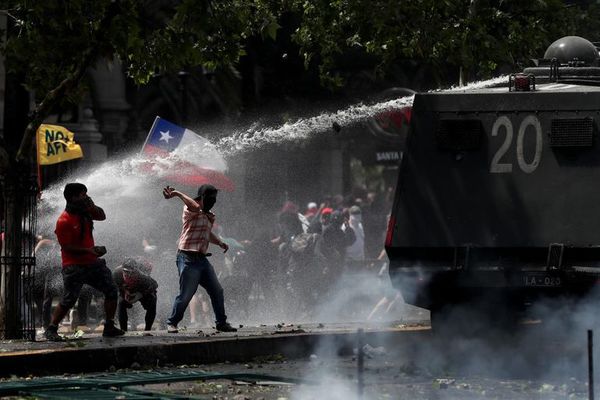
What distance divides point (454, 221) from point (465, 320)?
107 centimetres

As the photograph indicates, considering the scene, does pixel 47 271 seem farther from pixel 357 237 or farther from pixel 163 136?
pixel 357 237

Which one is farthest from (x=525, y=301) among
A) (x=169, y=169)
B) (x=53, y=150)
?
(x=53, y=150)

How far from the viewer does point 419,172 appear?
47.4 ft

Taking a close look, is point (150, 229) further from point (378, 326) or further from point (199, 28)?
point (199, 28)

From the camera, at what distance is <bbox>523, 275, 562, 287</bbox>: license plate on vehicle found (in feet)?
44.2

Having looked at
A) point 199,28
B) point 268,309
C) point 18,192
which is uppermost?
point 199,28

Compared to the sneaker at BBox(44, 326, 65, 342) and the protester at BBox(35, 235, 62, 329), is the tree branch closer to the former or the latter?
the sneaker at BBox(44, 326, 65, 342)

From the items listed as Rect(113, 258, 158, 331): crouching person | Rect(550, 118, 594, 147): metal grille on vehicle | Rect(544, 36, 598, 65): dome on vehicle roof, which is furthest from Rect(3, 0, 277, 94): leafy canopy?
Rect(550, 118, 594, 147): metal grille on vehicle

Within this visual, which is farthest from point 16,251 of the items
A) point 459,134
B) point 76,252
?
point 459,134

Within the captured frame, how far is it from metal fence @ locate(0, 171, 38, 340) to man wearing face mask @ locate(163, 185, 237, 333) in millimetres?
1803

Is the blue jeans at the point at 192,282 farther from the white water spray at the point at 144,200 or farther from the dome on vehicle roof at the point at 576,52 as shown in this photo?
the dome on vehicle roof at the point at 576,52

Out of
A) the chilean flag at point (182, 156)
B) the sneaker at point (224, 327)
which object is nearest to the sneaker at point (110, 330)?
the sneaker at point (224, 327)

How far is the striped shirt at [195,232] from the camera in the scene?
1728 cm

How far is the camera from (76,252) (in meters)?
15.6
